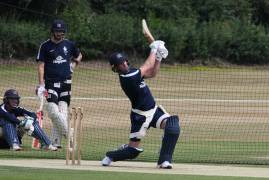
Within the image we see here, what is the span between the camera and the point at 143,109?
14562mm

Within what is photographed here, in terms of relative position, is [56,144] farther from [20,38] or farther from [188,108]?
[20,38]

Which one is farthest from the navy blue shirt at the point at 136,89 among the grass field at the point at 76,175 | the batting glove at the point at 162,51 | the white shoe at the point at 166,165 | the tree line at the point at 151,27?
the tree line at the point at 151,27

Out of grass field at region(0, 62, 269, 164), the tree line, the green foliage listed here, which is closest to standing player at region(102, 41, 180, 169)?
grass field at region(0, 62, 269, 164)

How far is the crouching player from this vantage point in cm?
1719

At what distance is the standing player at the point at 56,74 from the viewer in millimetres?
17516

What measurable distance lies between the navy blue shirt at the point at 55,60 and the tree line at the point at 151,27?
29984 mm

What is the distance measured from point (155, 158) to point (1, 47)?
3189cm

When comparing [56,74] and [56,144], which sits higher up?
[56,74]

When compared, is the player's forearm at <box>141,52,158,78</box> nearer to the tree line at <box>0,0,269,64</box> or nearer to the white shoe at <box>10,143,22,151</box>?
the white shoe at <box>10,143,22,151</box>

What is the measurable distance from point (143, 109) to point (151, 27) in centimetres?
4165

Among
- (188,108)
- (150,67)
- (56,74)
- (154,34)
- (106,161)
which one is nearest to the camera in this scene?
(150,67)

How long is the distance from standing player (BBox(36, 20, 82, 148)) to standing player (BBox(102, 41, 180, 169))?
3.01m

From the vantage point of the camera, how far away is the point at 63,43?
17938 millimetres

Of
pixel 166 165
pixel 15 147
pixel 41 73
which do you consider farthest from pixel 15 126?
pixel 166 165
